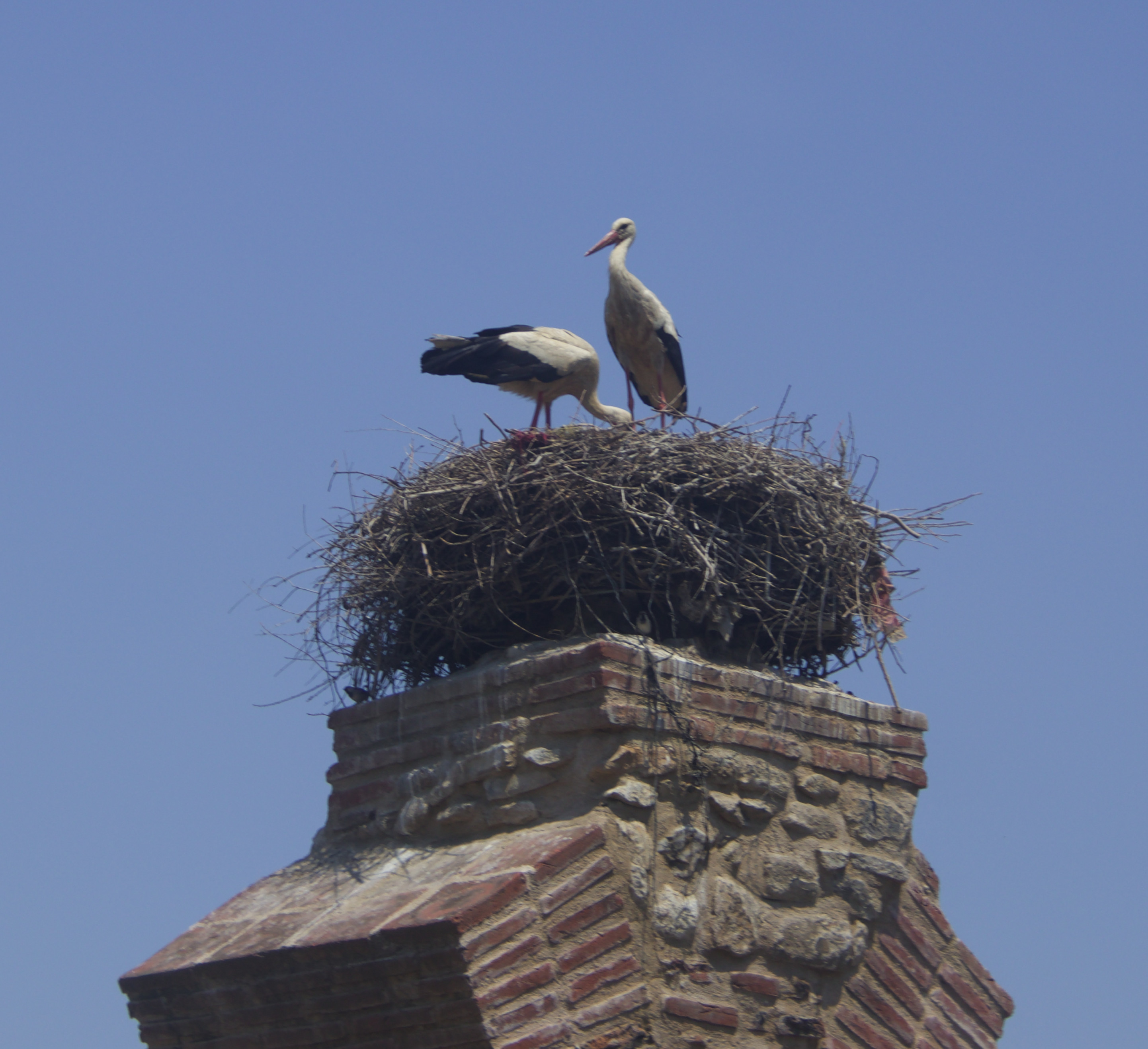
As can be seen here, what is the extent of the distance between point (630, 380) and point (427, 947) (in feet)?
19.3

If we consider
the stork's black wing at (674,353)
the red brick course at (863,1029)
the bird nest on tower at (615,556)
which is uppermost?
the stork's black wing at (674,353)

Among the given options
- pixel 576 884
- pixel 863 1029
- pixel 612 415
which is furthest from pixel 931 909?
pixel 612 415

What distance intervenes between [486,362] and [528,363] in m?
0.23

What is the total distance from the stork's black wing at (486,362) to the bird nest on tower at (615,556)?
5.27ft

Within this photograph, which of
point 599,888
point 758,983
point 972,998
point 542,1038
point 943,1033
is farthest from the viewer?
point 972,998

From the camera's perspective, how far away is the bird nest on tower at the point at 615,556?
5.60m

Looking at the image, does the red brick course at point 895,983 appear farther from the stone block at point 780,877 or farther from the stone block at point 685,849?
the stone block at point 685,849

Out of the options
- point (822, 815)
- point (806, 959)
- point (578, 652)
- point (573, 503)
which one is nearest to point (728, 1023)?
point (806, 959)

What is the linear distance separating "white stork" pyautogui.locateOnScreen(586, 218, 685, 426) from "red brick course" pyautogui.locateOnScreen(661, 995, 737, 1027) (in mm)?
5079

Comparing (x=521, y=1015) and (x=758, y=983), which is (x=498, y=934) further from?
(x=758, y=983)

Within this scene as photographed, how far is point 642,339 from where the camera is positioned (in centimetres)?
962

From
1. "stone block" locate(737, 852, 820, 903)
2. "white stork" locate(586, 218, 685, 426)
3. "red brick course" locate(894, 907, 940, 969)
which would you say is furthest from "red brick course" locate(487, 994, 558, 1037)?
"white stork" locate(586, 218, 685, 426)

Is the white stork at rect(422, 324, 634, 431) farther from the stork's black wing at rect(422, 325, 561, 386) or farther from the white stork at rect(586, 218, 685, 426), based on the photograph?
the white stork at rect(586, 218, 685, 426)

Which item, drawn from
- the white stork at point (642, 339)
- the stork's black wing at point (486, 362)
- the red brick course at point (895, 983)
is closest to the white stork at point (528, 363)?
the stork's black wing at point (486, 362)
